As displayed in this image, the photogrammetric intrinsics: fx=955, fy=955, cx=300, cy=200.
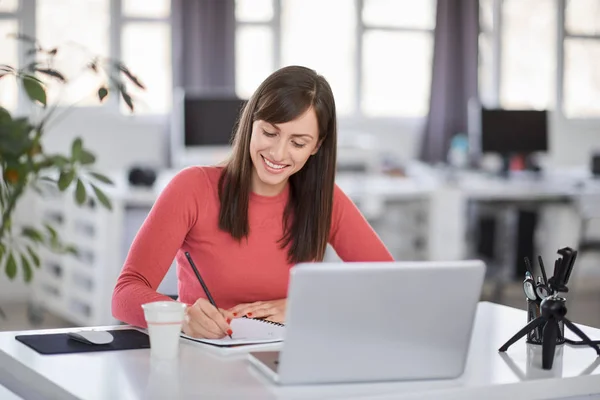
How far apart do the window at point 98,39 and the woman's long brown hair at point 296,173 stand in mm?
3344

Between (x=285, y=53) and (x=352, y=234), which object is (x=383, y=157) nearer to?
(x=285, y=53)

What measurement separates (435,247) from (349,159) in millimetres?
657

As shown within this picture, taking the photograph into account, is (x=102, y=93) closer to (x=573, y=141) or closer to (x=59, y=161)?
(x=59, y=161)

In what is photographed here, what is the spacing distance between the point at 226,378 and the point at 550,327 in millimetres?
559

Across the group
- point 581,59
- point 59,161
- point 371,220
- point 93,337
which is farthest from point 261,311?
point 581,59

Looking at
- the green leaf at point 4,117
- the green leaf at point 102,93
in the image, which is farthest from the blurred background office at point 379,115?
the green leaf at point 4,117

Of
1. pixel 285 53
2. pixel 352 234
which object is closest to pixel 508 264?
pixel 285 53

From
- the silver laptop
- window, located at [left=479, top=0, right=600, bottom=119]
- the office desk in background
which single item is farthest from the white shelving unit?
window, located at [left=479, top=0, right=600, bottom=119]

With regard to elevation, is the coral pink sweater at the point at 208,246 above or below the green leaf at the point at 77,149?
below

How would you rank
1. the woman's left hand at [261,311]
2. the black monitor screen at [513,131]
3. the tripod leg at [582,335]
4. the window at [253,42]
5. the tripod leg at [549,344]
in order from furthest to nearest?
the window at [253,42]
the black monitor screen at [513,131]
the woman's left hand at [261,311]
the tripod leg at [582,335]
the tripod leg at [549,344]

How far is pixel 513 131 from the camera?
5.70 m

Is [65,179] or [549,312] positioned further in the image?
[549,312]

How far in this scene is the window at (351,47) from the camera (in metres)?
5.95

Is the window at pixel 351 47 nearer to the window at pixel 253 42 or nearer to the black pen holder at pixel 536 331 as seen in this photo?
the window at pixel 253 42
